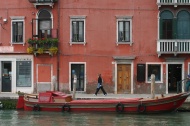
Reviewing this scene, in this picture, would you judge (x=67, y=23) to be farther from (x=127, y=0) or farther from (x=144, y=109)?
(x=144, y=109)

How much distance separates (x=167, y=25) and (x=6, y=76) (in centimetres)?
1247

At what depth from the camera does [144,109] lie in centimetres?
3572

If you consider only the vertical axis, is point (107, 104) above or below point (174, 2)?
below

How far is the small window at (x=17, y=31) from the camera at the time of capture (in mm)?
44406

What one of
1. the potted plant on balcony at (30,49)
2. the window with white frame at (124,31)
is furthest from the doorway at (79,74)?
the window with white frame at (124,31)

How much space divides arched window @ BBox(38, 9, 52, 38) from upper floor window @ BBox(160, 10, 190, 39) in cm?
815

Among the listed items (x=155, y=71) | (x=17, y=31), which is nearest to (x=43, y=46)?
(x=17, y=31)

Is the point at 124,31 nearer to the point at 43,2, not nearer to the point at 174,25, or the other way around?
the point at 174,25

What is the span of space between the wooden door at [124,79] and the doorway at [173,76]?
297cm

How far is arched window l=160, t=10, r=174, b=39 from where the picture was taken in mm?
43094

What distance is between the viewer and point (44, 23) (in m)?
44.0

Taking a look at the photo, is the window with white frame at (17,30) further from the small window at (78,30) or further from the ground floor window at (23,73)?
the small window at (78,30)

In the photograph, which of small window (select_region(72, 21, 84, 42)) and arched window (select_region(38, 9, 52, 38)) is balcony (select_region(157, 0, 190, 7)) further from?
arched window (select_region(38, 9, 52, 38))

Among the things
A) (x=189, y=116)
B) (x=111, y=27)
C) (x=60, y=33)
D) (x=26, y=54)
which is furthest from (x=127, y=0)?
(x=189, y=116)
